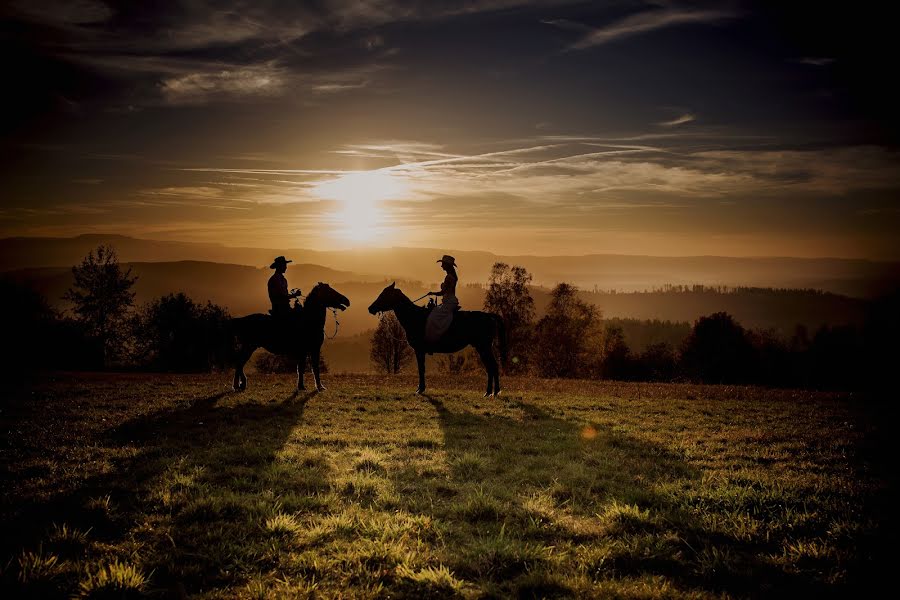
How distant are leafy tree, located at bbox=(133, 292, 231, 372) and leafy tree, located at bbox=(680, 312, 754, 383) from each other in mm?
46540

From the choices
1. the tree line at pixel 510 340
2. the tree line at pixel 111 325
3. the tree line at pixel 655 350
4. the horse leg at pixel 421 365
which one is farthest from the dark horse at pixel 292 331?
the tree line at pixel 111 325

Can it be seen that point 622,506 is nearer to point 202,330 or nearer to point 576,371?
point 576,371

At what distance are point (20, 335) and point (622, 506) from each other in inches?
1997

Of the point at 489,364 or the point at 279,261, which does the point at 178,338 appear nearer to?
the point at 279,261

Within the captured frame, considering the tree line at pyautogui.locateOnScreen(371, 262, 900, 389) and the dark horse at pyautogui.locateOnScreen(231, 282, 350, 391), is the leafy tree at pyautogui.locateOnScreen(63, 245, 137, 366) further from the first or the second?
the dark horse at pyautogui.locateOnScreen(231, 282, 350, 391)

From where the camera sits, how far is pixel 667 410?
1418 centimetres

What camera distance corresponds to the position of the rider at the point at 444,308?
15102 millimetres

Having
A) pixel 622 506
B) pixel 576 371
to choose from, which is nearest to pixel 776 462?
pixel 622 506

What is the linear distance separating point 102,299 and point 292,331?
37.5m

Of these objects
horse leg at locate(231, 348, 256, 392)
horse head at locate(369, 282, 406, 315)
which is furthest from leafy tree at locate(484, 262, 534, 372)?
horse leg at locate(231, 348, 256, 392)

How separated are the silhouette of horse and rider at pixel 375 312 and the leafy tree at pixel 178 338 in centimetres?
2952

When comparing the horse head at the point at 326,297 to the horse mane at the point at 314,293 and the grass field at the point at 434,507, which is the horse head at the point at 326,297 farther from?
the grass field at the point at 434,507

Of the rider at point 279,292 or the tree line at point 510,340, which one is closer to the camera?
the rider at point 279,292

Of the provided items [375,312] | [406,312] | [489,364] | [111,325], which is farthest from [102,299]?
[489,364]
